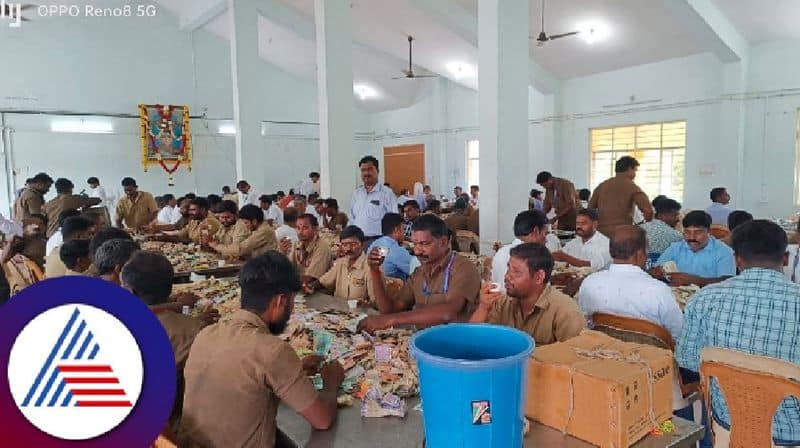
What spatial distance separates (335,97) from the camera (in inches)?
336

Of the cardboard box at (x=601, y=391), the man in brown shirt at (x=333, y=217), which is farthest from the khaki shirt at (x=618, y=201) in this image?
the cardboard box at (x=601, y=391)

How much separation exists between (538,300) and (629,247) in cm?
79

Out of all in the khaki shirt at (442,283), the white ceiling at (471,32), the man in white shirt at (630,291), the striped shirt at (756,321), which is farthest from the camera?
the white ceiling at (471,32)

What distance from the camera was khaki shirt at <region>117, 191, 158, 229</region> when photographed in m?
9.16

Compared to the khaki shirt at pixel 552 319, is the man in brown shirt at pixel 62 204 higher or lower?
higher

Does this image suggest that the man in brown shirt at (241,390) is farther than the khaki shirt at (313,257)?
No

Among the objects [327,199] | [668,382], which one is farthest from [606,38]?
[668,382]

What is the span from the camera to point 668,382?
1.84 m

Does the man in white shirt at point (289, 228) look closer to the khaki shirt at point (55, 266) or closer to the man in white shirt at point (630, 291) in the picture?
the khaki shirt at point (55, 266)

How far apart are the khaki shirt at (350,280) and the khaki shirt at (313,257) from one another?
36 centimetres

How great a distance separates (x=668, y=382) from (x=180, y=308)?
2821 millimetres

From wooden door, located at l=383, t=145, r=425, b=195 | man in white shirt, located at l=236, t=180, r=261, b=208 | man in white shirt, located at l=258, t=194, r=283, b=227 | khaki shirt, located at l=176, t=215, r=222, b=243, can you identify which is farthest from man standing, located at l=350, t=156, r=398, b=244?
wooden door, located at l=383, t=145, r=425, b=195

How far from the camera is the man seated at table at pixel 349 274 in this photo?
4.06 metres

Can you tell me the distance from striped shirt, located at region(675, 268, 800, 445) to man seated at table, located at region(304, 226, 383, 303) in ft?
7.38
